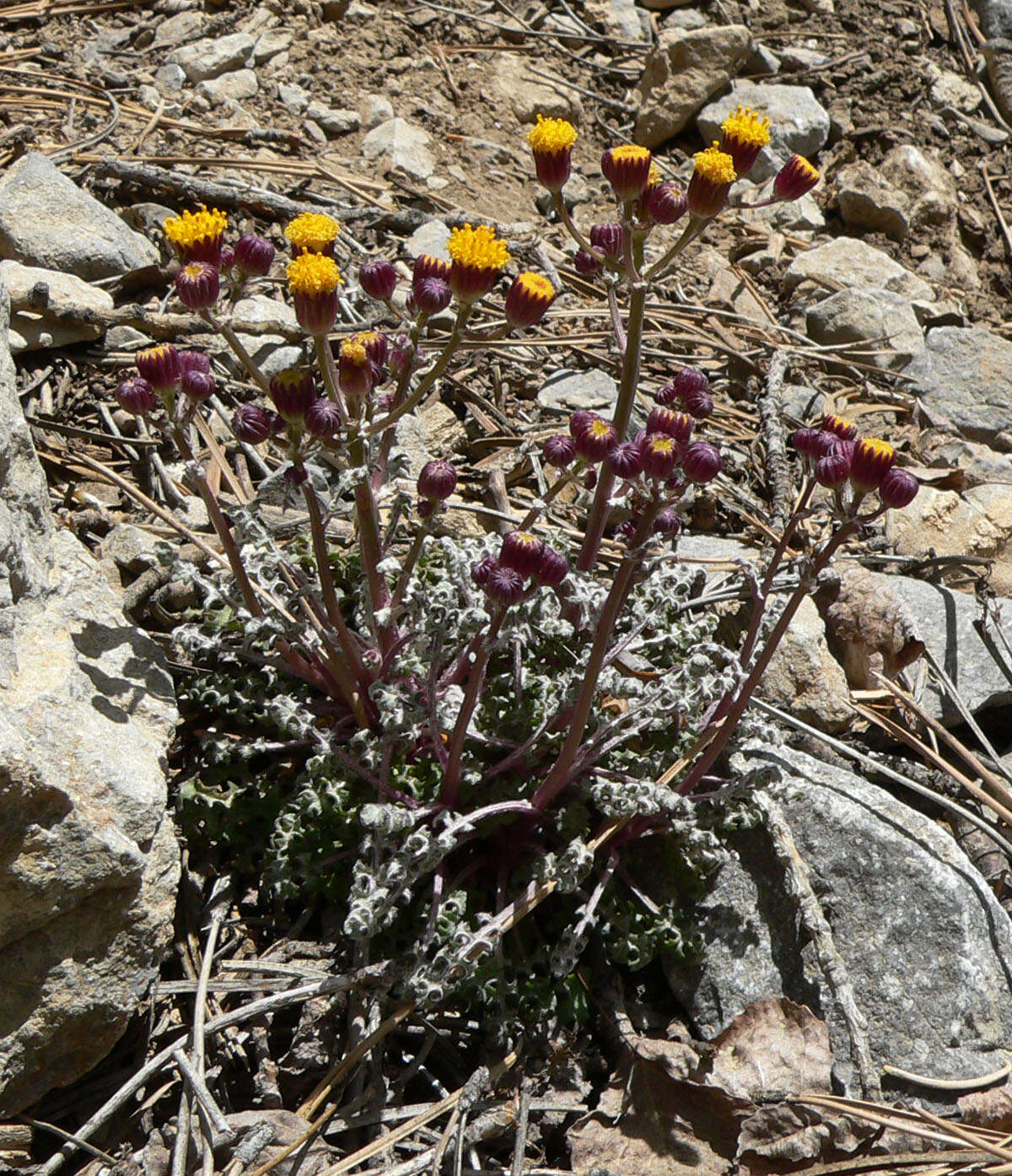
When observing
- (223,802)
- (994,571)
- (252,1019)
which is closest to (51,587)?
(223,802)

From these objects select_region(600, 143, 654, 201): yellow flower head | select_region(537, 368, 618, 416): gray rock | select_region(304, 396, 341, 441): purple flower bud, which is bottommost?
select_region(537, 368, 618, 416): gray rock

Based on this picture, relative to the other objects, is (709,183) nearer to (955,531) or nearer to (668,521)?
(668,521)

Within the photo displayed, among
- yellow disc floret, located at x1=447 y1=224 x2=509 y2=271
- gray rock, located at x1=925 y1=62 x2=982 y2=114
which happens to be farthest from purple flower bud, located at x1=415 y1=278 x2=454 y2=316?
gray rock, located at x1=925 y1=62 x2=982 y2=114

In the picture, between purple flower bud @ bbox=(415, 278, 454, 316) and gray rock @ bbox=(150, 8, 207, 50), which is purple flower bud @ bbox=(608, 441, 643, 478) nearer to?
purple flower bud @ bbox=(415, 278, 454, 316)

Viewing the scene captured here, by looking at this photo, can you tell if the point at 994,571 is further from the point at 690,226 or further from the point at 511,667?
the point at 690,226

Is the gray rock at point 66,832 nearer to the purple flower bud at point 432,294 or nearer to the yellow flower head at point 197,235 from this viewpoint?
the yellow flower head at point 197,235

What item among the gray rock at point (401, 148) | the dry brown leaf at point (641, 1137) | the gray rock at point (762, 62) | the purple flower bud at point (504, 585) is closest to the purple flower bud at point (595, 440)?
the purple flower bud at point (504, 585)
